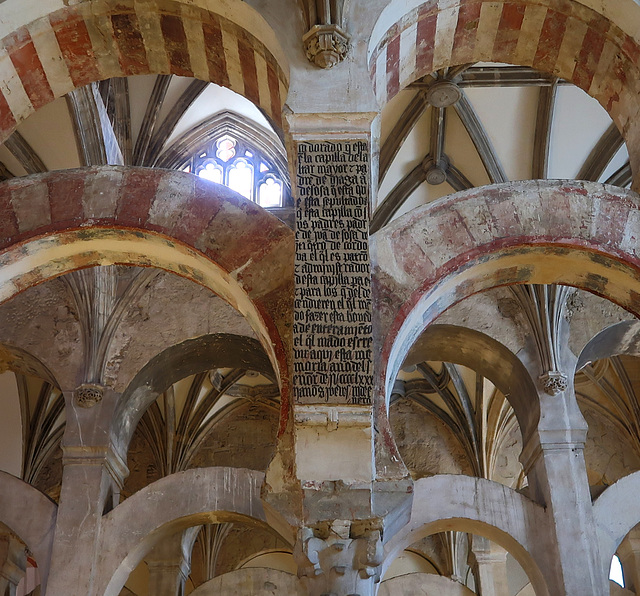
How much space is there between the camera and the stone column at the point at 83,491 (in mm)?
8367

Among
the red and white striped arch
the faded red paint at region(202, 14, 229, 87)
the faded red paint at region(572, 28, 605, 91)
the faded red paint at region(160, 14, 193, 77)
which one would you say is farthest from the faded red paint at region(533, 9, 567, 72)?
the faded red paint at region(160, 14, 193, 77)

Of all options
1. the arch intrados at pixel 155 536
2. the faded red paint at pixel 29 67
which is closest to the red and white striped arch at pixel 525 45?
the faded red paint at pixel 29 67

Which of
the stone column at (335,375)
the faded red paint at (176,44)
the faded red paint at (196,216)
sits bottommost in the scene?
the stone column at (335,375)

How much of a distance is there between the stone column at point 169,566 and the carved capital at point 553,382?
5.60 meters

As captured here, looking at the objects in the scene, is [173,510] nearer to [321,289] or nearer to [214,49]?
[321,289]

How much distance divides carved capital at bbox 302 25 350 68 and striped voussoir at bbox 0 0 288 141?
0.32m

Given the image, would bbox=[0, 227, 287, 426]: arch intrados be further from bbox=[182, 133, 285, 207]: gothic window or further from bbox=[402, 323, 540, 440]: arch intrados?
bbox=[182, 133, 285, 207]: gothic window

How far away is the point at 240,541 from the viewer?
15.7m

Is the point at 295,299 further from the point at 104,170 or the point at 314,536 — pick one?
the point at 104,170

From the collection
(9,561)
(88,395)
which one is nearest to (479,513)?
(88,395)

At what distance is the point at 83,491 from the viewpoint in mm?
8859

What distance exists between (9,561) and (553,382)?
7448mm

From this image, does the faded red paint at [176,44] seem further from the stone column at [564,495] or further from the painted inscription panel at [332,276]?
the stone column at [564,495]

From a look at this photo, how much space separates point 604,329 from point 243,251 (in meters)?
5.64
